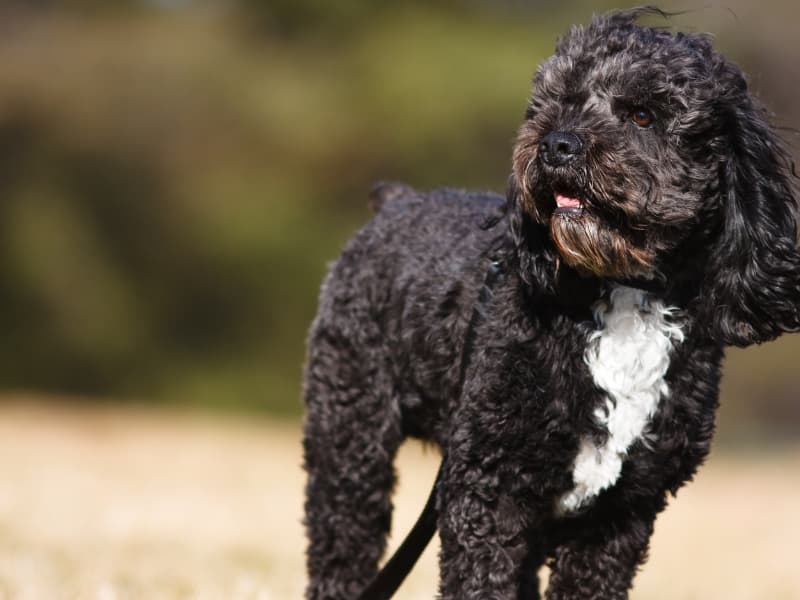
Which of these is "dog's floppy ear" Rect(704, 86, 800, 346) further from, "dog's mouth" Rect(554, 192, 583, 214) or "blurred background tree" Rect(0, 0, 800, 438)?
"blurred background tree" Rect(0, 0, 800, 438)

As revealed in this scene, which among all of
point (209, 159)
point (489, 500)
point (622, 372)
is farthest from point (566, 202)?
point (209, 159)

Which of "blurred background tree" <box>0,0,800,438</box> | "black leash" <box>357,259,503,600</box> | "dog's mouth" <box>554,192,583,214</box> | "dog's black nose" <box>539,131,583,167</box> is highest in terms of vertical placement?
"blurred background tree" <box>0,0,800,438</box>

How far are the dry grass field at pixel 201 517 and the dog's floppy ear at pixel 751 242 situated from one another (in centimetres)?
284

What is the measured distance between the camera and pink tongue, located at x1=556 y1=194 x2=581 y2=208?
3.97m

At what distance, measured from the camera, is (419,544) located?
4422mm

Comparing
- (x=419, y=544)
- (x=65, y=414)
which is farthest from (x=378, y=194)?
(x=65, y=414)

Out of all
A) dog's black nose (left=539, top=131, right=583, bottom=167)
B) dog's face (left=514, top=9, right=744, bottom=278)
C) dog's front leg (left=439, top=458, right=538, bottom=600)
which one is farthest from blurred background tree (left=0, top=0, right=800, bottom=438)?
dog's black nose (left=539, top=131, right=583, bottom=167)

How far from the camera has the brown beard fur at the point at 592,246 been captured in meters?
3.93

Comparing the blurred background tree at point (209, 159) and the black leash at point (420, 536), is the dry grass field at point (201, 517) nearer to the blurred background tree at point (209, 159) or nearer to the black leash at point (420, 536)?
the black leash at point (420, 536)

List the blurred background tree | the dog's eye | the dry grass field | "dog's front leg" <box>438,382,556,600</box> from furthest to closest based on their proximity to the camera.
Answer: the blurred background tree, the dry grass field, "dog's front leg" <box>438,382,556,600</box>, the dog's eye

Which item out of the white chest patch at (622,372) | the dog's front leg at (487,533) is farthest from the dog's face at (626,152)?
the dog's front leg at (487,533)

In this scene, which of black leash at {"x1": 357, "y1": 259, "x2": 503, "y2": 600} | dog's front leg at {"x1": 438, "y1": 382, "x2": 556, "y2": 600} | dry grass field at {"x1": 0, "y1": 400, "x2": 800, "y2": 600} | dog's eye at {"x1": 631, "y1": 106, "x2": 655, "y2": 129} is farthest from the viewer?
dry grass field at {"x1": 0, "y1": 400, "x2": 800, "y2": 600}

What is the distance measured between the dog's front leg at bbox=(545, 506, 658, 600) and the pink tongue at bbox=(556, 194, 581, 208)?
115cm

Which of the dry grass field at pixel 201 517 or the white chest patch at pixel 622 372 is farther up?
the dry grass field at pixel 201 517
